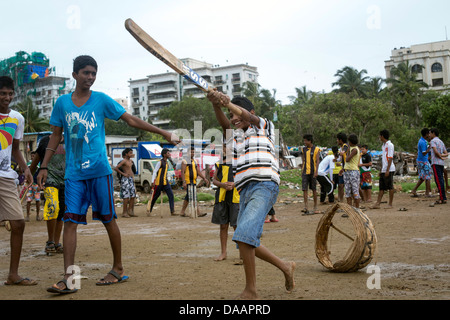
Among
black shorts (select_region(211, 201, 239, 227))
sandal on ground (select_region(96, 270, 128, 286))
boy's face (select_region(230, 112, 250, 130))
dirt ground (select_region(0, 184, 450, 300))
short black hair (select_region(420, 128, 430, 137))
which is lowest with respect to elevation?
dirt ground (select_region(0, 184, 450, 300))

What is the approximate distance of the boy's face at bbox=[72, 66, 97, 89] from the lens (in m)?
4.67

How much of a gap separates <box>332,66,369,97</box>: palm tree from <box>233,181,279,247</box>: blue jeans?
2450 inches

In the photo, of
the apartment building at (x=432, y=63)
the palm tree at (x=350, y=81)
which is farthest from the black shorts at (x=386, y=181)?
the apartment building at (x=432, y=63)

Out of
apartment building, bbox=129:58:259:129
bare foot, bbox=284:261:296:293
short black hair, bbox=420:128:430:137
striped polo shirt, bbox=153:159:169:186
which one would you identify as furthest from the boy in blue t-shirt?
apartment building, bbox=129:58:259:129

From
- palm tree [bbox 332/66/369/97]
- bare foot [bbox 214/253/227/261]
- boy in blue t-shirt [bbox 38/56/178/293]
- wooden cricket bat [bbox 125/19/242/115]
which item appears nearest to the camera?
wooden cricket bat [bbox 125/19/242/115]

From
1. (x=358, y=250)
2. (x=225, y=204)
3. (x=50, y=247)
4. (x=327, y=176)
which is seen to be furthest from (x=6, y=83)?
(x=327, y=176)

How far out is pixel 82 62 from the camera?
4.68 meters

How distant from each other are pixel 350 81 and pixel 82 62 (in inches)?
2534

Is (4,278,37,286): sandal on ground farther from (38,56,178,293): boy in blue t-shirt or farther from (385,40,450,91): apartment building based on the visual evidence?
(385,40,450,91): apartment building

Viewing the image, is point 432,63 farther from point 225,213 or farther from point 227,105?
point 227,105

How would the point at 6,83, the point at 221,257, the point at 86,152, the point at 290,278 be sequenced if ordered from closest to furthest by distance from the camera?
the point at 290,278
the point at 86,152
the point at 6,83
the point at 221,257

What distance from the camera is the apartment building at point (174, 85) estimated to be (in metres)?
104

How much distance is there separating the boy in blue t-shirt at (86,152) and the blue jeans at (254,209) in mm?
901
